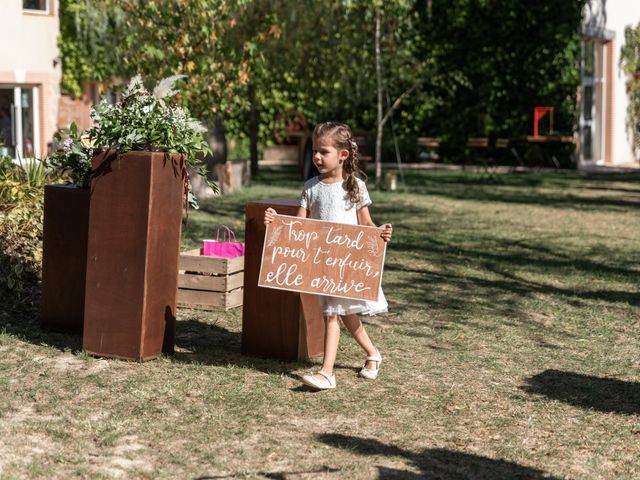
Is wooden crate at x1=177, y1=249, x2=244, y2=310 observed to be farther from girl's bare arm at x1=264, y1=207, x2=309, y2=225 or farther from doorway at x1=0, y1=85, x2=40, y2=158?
doorway at x1=0, y1=85, x2=40, y2=158

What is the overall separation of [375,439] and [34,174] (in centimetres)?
520

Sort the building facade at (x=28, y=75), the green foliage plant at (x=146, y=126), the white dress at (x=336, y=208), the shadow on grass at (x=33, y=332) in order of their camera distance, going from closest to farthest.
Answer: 1. the white dress at (x=336, y=208)
2. the green foliage plant at (x=146, y=126)
3. the shadow on grass at (x=33, y=332)
4. the building facade at (x=28, y=75)

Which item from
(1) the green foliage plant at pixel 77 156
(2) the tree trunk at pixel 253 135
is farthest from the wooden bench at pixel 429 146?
(1) the green foliage plant at pixel 77 156

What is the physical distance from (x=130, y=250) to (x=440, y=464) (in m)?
2.39

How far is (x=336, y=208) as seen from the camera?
6145mm

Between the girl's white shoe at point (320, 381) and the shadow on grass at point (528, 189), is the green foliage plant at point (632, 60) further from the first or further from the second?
the girl's white shoe at point (320, 381)

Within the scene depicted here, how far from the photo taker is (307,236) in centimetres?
613

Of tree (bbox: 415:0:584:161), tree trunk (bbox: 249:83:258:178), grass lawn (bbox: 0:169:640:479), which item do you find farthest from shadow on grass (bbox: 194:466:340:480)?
tree (bbox: 415:0:584:161)

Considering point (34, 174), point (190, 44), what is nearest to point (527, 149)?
point (190, 44)

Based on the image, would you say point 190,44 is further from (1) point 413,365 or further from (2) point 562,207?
(1) point 413,365

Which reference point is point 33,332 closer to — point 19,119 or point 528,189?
point 528,189

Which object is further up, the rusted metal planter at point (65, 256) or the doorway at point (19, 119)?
the doorway at point (19, 119)

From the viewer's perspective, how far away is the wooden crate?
805 cm

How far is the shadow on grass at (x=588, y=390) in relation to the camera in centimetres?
Answer: 580
